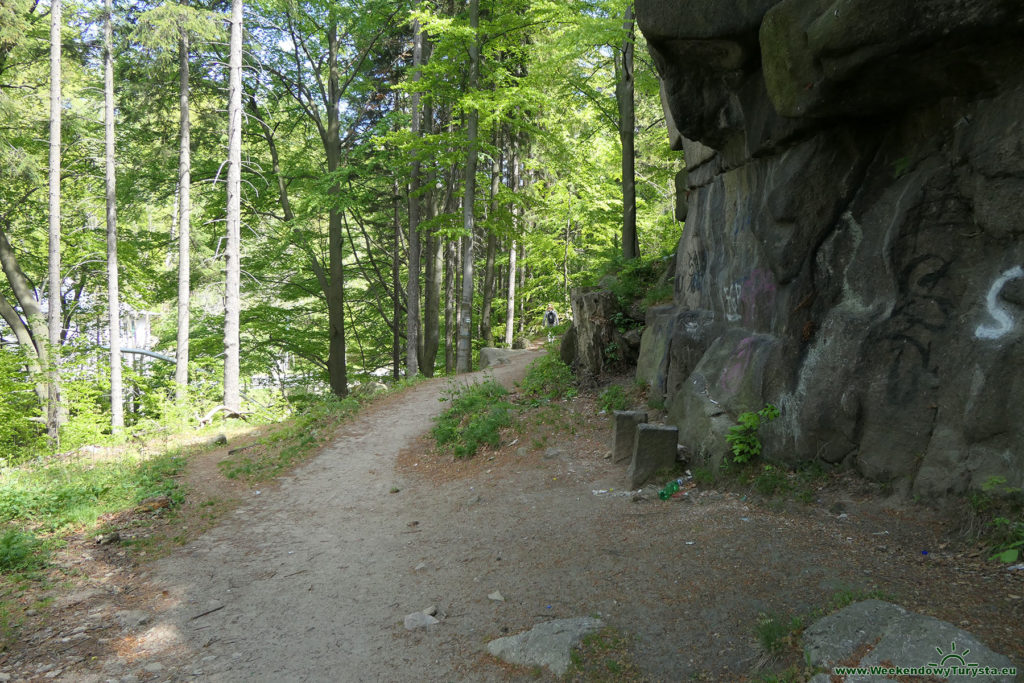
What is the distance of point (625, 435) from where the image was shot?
856cm

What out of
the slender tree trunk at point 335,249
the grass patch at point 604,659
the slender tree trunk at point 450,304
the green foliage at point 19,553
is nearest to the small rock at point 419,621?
the grass patch at point 604,659

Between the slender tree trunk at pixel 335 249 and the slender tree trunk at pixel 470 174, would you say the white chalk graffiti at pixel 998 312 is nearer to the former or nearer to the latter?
the slender tree trunk at pixel 470 174

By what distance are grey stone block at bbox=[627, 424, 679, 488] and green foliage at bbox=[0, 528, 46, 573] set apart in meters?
6.55

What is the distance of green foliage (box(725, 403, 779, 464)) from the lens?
7.01 meters

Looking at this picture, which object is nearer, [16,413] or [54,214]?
[16,413]

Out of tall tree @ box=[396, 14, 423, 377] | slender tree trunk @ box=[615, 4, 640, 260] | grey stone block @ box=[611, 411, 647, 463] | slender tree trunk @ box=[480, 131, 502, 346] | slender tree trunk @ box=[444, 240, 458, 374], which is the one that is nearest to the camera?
grey stone block @ box=[611, 411, 647, 463]

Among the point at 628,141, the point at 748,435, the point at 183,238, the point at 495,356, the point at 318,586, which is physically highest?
the point at 628,141

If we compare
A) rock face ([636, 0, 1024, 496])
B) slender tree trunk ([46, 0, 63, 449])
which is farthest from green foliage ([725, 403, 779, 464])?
slender tree trunk ([46, 0, 63, 449])

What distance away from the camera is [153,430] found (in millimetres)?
14328

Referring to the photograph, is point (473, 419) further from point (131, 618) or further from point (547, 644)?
point (547, 644)

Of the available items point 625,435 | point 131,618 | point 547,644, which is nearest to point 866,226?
point 625,435

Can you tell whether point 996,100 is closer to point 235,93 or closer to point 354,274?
point 235,93

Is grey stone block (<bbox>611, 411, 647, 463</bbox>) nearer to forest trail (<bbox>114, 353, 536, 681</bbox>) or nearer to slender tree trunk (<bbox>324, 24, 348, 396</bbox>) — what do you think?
forest trail (<bbox>114, 353, 536, 681</bbox>)

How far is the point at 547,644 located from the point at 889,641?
7.46 feet
